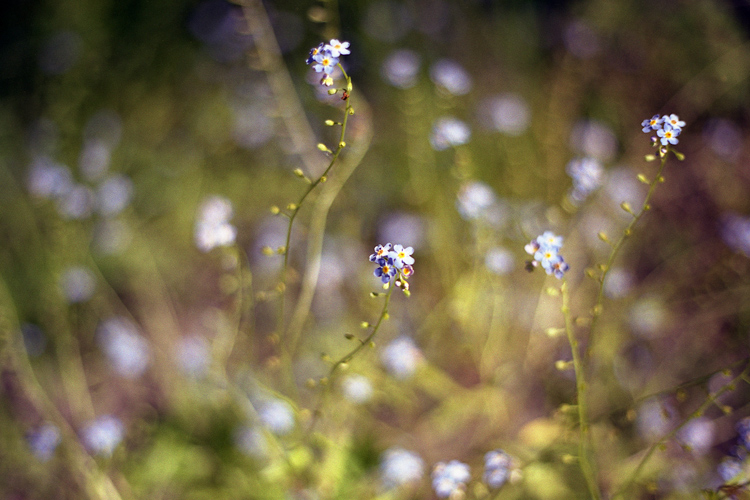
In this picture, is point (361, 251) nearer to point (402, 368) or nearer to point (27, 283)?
point (402, 368)

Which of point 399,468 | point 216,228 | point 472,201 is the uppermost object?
point 472,201

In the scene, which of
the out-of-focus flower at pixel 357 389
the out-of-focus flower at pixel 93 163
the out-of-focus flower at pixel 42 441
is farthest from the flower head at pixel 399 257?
the out-of-focus flower at pixel 93 163

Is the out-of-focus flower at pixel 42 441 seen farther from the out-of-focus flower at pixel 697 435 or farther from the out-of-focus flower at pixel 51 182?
the out-of-focus flower at pixel 697 435

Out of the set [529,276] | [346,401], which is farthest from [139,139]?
[529,276]

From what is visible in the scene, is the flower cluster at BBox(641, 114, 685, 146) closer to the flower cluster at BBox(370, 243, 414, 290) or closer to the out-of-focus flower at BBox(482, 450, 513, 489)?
the flower cluster at BBox(370, 243, 414, 290)

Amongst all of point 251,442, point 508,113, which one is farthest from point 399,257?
point 508,113

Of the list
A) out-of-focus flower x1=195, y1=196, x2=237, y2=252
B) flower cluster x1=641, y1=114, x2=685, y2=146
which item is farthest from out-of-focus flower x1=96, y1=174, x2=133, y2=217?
flower cluster x1=641, y1=114, x2=685, y2=146

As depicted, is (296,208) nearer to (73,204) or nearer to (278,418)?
(278,418)
